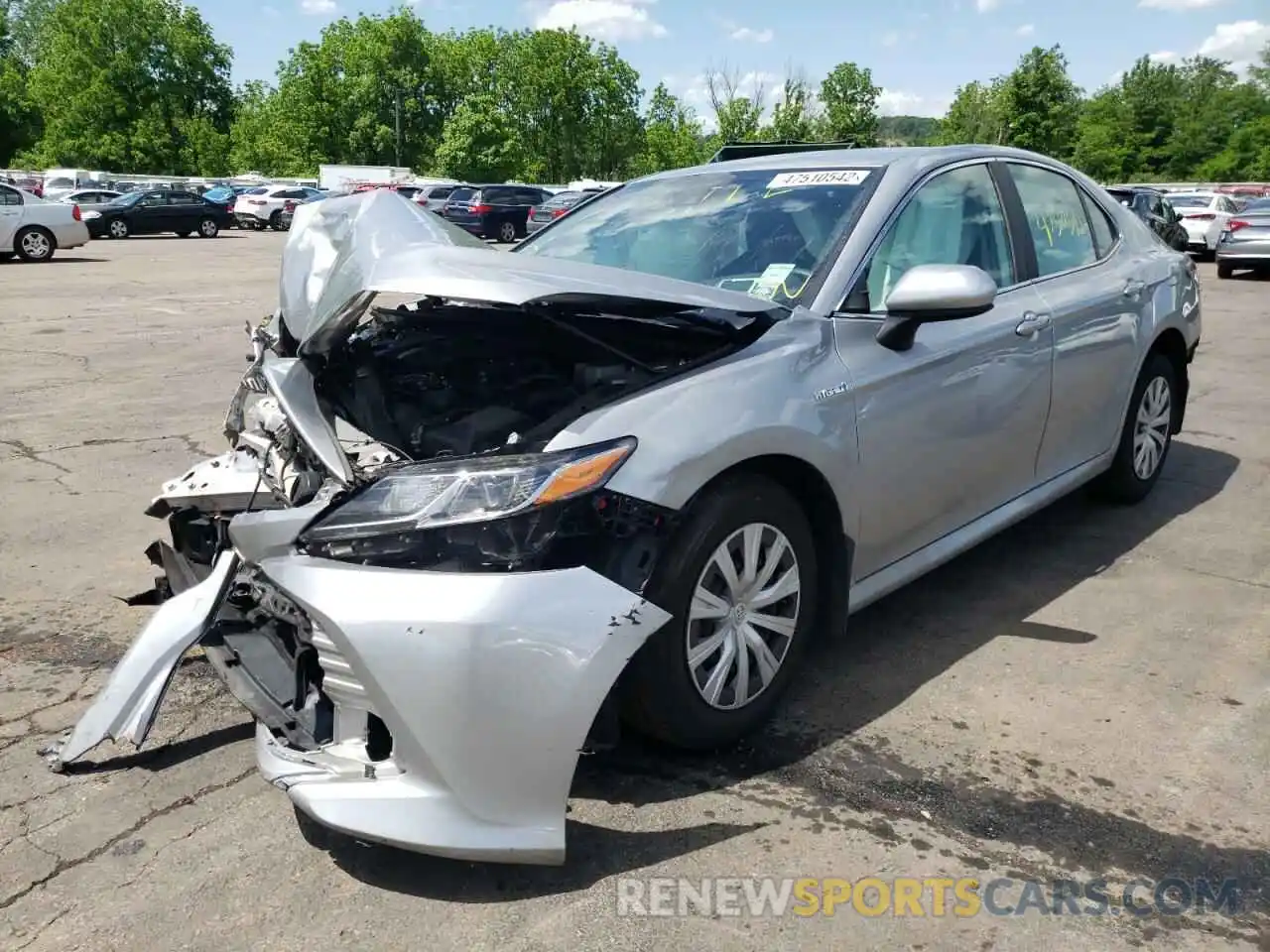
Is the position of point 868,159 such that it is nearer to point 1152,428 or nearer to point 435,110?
point 1152,428

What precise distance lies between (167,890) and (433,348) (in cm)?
180

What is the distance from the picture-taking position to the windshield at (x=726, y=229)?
3.45 metres

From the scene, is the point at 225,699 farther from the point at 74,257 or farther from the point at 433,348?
the point at 74,257

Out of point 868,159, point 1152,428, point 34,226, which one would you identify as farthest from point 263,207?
point 868,159

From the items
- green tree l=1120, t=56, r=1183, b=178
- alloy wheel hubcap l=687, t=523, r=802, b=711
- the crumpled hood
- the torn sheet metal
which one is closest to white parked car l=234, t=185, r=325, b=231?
the crumpled hood

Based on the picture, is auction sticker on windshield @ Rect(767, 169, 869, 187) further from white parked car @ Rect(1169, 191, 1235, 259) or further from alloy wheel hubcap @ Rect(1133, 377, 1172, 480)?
white parked car @ Rect(1169, 191, 1235, 259)

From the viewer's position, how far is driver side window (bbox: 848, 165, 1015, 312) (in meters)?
3.46

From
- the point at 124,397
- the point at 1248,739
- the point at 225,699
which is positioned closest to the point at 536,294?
the point at 225,699

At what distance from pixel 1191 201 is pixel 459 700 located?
84.7 ft

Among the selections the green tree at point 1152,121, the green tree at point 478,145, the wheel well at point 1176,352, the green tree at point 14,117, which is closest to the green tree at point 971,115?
the green tree at point 1152,121

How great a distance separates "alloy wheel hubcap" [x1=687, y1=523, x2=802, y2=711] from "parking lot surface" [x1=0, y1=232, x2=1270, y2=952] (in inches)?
9.7

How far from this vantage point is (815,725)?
3146 mm

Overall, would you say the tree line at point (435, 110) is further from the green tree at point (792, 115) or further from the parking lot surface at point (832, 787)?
the parking lot surface at point (832, 787)

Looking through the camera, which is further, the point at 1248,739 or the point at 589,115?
the point at 589,115
